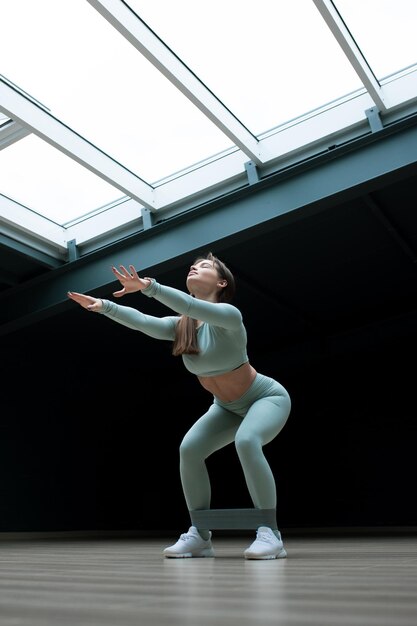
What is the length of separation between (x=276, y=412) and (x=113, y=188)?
307 cm

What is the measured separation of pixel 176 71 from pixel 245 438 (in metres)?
2.45

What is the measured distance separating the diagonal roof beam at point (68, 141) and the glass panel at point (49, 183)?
0.72ft

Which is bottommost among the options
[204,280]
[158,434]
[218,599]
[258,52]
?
[218,599]

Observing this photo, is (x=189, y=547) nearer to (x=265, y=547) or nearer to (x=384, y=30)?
(x=265, y=547)

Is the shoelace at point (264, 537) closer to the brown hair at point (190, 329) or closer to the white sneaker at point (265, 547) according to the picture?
the white sneaker at point (265, 547)

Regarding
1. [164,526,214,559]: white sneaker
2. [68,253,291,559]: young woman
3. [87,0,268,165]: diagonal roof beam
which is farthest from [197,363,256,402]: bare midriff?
[87,0,268,165]: diagonal roof beam

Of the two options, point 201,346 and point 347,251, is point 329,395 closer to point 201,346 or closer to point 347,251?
point 347,251

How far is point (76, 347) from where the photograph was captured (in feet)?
26.4

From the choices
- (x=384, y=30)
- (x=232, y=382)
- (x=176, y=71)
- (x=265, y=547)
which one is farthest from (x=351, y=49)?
(x=265, y=547)

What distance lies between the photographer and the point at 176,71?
387 centimetres

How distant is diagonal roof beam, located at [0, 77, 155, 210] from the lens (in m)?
4.04

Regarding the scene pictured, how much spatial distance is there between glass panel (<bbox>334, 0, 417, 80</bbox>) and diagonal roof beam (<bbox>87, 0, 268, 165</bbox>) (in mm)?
940

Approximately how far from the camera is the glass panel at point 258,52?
3.62 m

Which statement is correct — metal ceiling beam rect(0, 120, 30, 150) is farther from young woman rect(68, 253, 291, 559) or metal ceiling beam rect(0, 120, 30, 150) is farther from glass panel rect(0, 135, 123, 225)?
young woman rect(68, 253, 291, 559)
